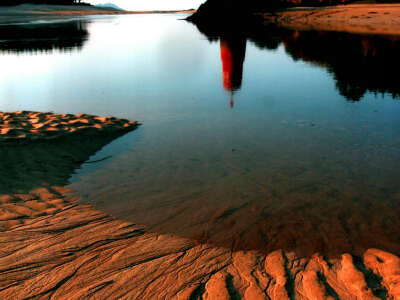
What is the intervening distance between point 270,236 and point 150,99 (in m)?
7.81

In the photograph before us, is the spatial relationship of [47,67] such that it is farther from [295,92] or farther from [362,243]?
[362,243]

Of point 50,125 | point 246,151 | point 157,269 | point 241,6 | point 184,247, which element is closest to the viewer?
point 157,269

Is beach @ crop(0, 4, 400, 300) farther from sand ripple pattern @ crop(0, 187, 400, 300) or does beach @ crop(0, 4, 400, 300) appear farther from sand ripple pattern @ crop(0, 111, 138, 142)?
sand ripple pattern @ crop(0, 111, 138, 142)

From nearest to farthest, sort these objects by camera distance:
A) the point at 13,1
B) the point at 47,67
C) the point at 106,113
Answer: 1. the point at 106,113
2. the point at 47,67
3. the point at 13,1

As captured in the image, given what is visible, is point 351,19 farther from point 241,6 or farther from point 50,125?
point 50,125

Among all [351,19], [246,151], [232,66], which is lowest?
[246,151]

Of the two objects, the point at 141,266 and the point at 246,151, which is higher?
the point at 246,151

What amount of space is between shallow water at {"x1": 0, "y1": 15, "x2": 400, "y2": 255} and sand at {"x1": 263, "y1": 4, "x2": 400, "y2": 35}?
22.9 metres

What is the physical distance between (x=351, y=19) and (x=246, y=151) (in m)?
46.6

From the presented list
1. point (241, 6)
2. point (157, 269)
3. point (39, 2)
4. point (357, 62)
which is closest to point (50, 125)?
point (157, 269)

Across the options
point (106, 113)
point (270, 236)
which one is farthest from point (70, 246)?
point (106, 113)

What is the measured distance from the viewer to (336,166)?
611 cm

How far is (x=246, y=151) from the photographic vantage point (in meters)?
6.85

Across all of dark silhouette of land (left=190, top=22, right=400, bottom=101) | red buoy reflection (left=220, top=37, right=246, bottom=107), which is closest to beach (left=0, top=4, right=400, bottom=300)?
red buoy reflection (left=220, top=37, right=246, bottom=107)
